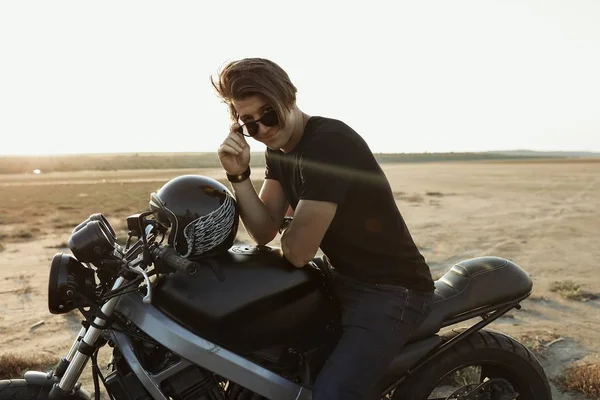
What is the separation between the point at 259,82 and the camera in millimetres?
2783

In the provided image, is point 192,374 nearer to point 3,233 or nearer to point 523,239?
point 523,239

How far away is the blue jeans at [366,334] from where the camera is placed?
279 centimetres

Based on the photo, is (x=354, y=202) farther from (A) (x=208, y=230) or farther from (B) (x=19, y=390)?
(B) (x=19, y=390)

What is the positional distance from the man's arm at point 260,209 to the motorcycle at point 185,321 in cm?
19

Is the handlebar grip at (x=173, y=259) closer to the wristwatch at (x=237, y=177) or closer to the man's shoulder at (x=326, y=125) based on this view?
the wristwatch at (x=237, y=177)

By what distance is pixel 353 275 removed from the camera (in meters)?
3.03

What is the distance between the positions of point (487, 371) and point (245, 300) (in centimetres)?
176

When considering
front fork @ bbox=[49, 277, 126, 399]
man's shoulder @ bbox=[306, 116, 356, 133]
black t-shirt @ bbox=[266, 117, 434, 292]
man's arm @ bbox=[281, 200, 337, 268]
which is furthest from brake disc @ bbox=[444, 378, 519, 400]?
front fork @ bbox=[49, 277, 126, 399]

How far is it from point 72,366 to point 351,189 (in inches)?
64.9

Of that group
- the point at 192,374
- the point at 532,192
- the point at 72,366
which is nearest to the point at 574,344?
the point at 192,374

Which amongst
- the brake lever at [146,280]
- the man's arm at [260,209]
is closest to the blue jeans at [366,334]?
the man's arm at [260,209]

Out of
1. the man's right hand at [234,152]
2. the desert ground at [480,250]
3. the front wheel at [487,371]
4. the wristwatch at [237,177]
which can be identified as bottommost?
the desert ground at [480,250]

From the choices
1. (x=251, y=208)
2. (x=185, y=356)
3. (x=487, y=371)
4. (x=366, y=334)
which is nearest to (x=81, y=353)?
(x=185, y=356)

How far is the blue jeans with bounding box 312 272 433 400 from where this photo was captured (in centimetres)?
279
